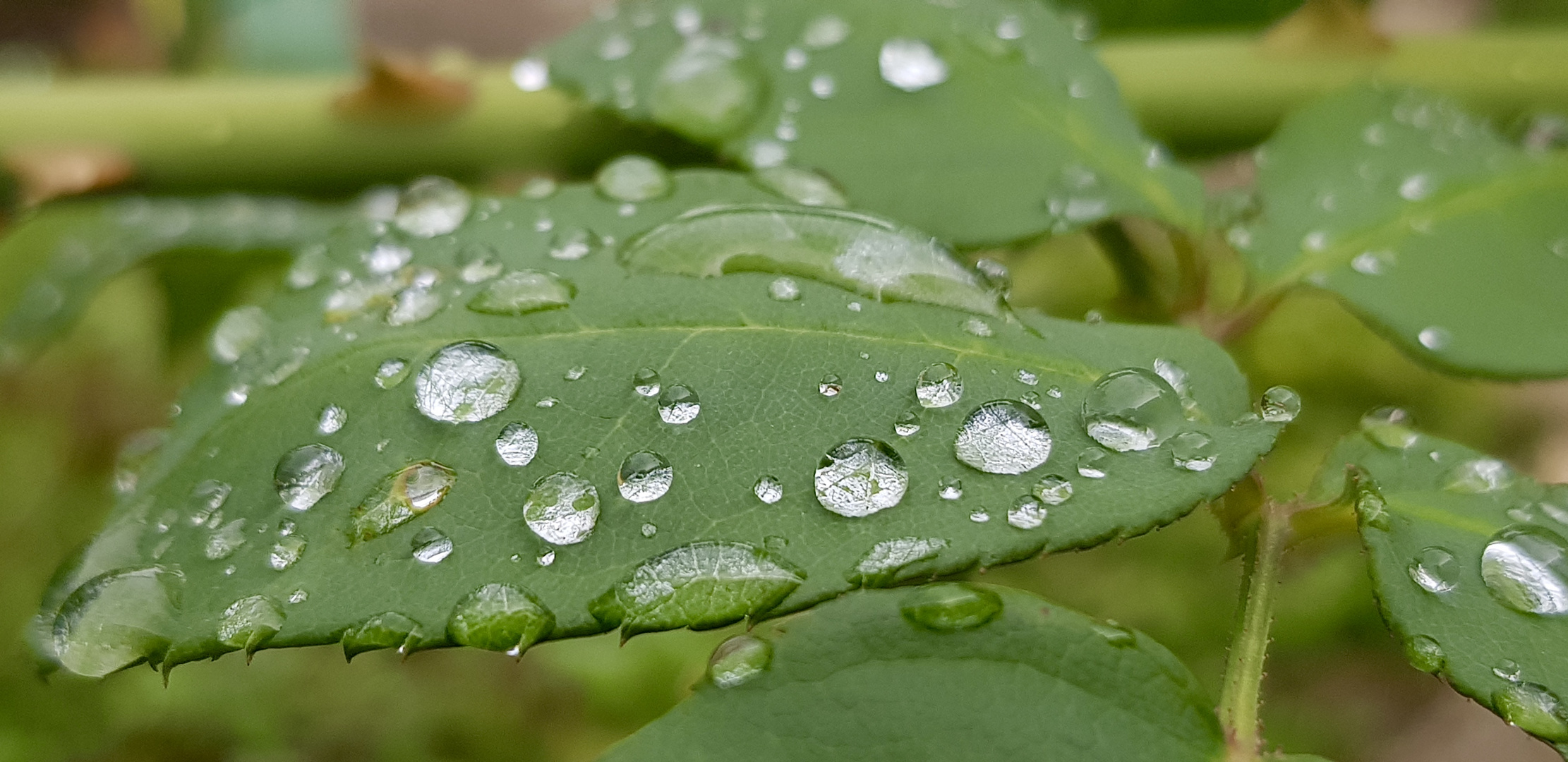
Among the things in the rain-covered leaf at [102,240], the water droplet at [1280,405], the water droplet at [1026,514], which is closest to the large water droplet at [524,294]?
the water droplet at [1026,514]

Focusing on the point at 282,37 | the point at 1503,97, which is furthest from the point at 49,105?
the point at 1503,97

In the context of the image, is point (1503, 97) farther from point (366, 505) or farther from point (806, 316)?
point (366, 505)

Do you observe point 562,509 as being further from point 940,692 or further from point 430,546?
point 940,692

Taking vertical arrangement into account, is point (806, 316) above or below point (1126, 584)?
above

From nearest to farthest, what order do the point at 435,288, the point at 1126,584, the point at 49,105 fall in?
1. the point at 435,288
2. the point at 49,105
3. the point at 1126,584

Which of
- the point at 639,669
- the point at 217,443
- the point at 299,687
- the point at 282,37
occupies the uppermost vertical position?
the point at 217,443

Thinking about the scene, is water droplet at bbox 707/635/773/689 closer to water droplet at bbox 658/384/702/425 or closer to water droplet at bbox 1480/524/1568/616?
water droplet at bbox 658/384/702/425
